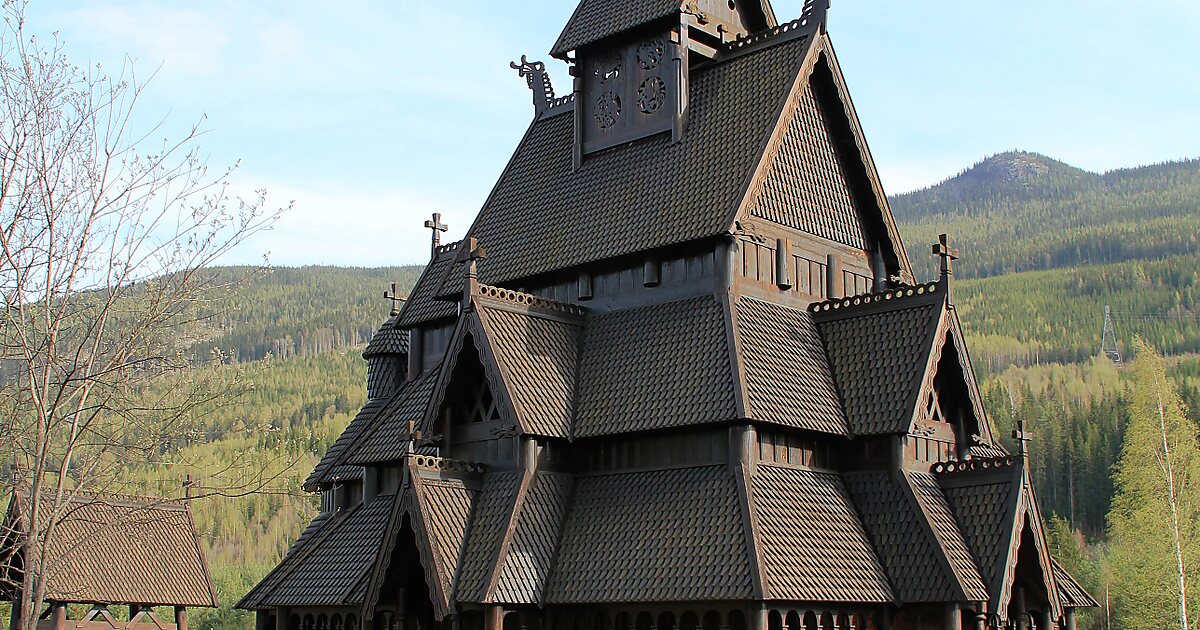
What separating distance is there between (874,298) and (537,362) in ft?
23.9

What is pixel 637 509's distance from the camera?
→ 25422 millimetres

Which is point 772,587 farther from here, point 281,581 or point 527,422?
point 281,581

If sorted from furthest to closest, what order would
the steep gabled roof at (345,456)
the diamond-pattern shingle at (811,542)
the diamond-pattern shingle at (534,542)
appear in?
1. the steep gabled roof at (345,456)
2. the diamond-pattern shingle at (534,542)
3. the diamond-pattern shingle at (811,542)

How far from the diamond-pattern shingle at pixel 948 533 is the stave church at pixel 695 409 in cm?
6

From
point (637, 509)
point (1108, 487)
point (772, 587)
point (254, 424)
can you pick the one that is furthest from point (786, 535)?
point (1108, 487)

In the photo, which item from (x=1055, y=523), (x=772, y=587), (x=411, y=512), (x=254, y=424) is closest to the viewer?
(x=254, y=424)

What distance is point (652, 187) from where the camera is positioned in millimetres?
29312

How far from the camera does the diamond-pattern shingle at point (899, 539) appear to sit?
23547 mm

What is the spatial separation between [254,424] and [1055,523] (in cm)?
5310

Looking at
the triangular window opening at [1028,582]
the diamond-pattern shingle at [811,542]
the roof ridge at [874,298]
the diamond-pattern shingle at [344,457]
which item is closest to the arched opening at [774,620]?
the diamond-pattern shingle at [811,542]

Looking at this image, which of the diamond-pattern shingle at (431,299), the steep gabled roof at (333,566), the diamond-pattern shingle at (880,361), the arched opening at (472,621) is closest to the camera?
the arched opening at (472,621)

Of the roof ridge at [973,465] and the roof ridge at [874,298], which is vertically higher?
the roof ridge at [874,298]

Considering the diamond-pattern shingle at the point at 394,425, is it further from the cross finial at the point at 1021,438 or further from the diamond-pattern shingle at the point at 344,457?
the cross finial at the point at 1021,438

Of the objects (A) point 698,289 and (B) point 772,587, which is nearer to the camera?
(B) point 772,587
